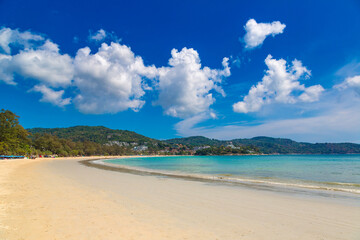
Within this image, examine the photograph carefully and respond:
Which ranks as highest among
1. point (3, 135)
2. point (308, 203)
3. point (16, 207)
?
point (3, 135)

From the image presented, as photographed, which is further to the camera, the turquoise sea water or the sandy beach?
the turquoise sea water

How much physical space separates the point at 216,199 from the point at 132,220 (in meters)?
5.29

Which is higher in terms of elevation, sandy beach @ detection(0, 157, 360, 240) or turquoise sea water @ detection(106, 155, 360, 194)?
sandy beach @ detection(0, 157, 360, 240)

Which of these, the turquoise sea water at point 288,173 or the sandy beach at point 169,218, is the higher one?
the sandy beach at point 169,218

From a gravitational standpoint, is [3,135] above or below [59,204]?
above

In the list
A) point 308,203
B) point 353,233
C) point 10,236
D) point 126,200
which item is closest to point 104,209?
point 126,200

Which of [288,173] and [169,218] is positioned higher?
[169,218]

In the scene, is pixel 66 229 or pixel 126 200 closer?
pixel 66 229

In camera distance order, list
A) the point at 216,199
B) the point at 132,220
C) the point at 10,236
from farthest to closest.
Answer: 1. the point at 216,199
2. the point at 132,220
3. the point at 10,236

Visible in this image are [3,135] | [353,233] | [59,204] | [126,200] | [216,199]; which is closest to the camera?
[353,233]

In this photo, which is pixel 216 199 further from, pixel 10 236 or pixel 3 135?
pixel 3 135

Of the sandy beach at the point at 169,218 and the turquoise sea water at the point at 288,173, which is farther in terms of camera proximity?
the turquoise sea water at the point at 288,173

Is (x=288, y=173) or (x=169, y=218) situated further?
(x=288, y=173)

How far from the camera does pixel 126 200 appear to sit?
972 cm
